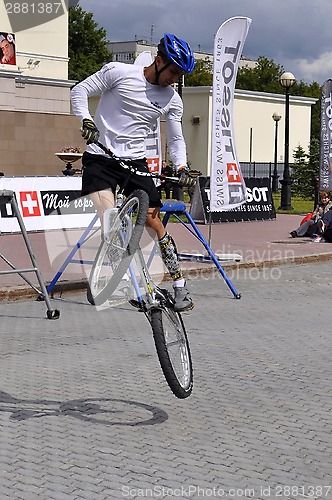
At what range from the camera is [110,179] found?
6535 millimetres

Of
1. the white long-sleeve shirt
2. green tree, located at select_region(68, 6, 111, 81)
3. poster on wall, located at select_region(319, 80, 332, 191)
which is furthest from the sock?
green tree, located at select_region(68, 6, 111, 81)

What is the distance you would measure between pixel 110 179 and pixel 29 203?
11106 millimetres

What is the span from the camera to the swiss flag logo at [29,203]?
1716 centimetres

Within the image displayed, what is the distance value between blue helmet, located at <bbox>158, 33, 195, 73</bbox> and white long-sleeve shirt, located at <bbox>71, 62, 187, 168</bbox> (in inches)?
18.5

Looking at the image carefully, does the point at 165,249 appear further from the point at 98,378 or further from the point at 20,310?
the point at 20,310

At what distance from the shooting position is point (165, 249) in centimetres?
651

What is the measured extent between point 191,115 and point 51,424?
5088 cm

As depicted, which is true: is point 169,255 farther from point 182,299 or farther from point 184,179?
point 184,179

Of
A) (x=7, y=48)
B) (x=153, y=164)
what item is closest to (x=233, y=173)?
(x=153, y=164)

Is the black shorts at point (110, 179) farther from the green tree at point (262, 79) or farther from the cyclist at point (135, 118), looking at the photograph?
the green tree at point (262, 79)

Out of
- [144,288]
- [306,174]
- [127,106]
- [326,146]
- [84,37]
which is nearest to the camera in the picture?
[144,288]

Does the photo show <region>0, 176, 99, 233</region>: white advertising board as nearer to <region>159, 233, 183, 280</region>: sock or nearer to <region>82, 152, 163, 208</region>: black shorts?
<region>82, 152, 163, 208</region>: black shorts

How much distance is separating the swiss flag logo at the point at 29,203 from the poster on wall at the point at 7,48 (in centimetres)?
2448

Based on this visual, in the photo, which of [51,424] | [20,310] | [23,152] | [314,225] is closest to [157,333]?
[51,424]
